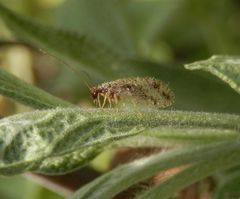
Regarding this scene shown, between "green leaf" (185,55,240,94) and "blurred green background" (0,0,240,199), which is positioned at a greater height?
"blurred green background" (0,0,240,199)

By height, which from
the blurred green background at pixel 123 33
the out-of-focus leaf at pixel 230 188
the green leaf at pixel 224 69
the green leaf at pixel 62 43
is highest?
the blurred green background at pixel 123 33

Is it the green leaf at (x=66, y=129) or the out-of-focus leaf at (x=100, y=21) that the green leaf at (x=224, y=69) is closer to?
the green leaf at (x=66, y=129)

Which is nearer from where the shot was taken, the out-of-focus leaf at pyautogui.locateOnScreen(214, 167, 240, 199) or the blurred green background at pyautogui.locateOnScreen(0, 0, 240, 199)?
the out-of-focus leaf at pyautogui.locateOnScreen(214, 167, 240, 199)

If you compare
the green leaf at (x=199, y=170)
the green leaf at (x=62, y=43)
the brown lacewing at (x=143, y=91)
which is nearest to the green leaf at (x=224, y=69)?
the green leaf at (x=199, y=170)

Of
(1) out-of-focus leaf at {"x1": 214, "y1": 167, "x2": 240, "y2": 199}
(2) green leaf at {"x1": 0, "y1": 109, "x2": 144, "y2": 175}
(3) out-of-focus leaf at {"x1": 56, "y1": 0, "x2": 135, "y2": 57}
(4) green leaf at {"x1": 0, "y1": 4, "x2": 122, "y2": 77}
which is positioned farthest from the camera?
(3) out-of-focus leaf at {"x1": 56, "y1": 0, "x2": 135, "y2": 57}

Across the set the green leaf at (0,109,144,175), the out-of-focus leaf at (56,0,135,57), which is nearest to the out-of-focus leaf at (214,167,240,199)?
the green leaf at (0,109,144,175)

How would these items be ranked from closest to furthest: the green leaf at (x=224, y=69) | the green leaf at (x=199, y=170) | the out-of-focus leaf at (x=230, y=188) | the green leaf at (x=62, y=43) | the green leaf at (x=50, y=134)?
the green leaf at (x=50, y=134)
the green leaf at (x=224, y=69)
the green leaf at (x=199, y=170)
the out-of-focus leaf at (x=230, y=188)
the green leaf at (x=62, y=43)

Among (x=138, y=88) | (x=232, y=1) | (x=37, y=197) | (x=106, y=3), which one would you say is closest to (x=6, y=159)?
(x=138, y=88)

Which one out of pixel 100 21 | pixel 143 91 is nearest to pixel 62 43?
pixel 143 91

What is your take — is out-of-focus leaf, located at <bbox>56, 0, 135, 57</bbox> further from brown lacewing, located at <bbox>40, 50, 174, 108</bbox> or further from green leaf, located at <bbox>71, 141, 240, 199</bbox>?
green leaf, located at <bbox>71, 141, 240, 199</bbox>
